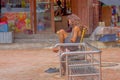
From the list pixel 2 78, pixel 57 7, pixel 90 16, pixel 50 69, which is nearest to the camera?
pixel 2 78

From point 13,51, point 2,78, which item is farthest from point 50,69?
point 13,51

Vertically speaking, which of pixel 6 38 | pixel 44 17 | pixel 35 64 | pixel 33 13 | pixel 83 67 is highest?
pixel 33 13

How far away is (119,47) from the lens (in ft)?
48.4

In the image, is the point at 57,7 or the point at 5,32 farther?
the point at 57,7

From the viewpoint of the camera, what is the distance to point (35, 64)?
11.4 meters

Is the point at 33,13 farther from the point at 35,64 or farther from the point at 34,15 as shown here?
the point at 35,64

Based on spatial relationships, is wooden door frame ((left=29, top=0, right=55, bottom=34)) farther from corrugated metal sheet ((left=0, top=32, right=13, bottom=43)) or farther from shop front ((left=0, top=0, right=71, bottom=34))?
corrugated metal sheet ((left=0, top=32, right=13, bottom=43))

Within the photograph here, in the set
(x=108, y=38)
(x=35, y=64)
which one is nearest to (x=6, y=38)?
(x=108, y=38)

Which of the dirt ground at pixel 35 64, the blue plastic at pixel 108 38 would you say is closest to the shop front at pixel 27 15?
the dirt ground at pixel 35 64

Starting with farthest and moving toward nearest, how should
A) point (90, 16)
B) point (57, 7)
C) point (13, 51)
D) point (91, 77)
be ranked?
point (57, 7)
point (90, 16)
point (13, 51)
point (91, 77)

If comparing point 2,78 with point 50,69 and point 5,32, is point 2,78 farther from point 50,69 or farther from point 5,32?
point 5,32

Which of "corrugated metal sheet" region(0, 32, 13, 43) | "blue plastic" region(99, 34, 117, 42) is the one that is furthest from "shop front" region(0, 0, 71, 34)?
"blue plastic" region(99, 34, 117, 42)

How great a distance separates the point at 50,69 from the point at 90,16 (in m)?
5.65

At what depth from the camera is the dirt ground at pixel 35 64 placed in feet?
31.4
